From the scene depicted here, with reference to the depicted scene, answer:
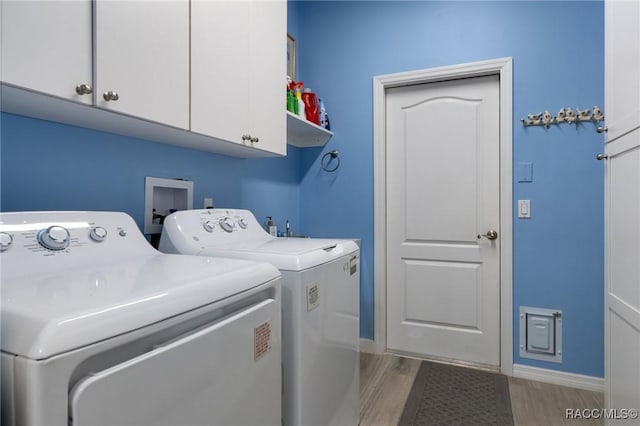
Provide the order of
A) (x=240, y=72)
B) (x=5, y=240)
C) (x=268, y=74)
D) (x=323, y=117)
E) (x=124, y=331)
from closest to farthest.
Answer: (x=124, y=331) < (x=5, y=240) < (x=240, y=72) < (x=268, y=74) < (x=323, y=117)

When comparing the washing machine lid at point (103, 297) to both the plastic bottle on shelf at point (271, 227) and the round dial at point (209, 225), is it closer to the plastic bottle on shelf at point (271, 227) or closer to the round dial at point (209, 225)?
the round dial at point (209, 225)

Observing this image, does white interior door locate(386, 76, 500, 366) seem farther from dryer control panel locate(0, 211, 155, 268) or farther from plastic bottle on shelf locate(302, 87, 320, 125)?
dryer control panel locate(0, 211, 155, 268)

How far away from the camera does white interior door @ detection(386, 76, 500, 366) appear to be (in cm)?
242

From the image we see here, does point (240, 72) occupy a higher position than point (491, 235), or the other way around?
point (240, 72)

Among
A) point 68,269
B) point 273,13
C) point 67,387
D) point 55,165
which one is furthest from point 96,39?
point 273,13

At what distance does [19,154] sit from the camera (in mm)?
1153

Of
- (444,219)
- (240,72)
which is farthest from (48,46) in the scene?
(444,219)

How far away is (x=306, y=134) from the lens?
2.74 m

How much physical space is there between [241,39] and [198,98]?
0.42m

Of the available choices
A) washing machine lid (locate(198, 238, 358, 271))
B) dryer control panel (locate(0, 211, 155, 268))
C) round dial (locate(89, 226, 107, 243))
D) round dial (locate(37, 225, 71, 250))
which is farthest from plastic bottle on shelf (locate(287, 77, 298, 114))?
round dial (locate(37, 225, 71, 250))

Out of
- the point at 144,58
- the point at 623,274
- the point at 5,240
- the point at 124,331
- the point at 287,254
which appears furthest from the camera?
the point at 623,274

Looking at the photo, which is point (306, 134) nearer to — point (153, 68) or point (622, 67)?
point (153, 68)

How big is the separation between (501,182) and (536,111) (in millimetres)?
467

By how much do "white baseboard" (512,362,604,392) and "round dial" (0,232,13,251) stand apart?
2589mm
